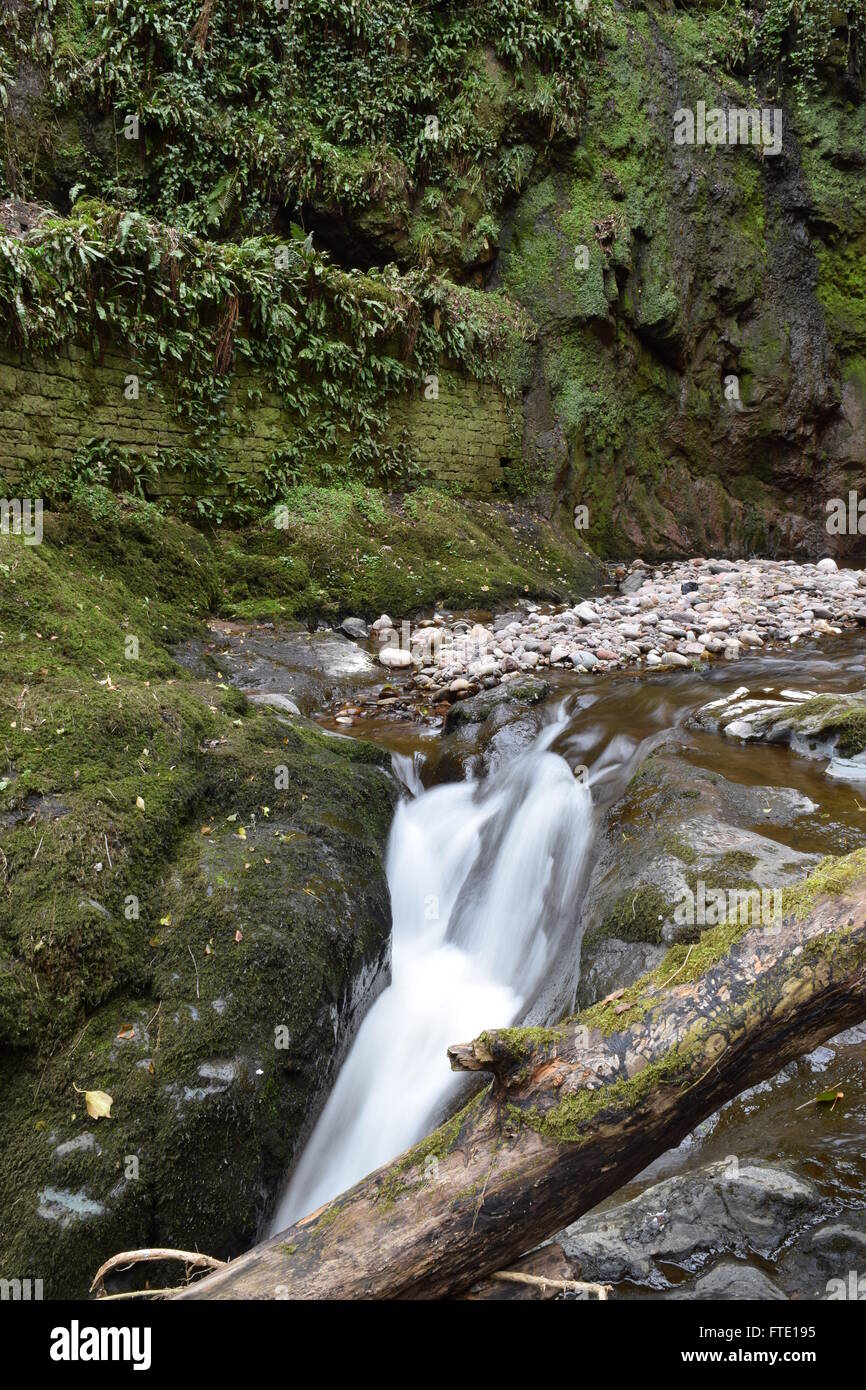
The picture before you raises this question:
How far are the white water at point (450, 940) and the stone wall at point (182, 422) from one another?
4.85m

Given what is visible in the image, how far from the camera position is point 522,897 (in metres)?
4.77

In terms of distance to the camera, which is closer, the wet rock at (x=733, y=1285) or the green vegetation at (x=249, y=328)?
the wet rock at (x=733, y=1285)

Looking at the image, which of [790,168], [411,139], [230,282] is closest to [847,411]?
[790,168]

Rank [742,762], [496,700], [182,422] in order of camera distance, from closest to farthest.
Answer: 1. [742,762]
2. [496,700]
3. [182,422]

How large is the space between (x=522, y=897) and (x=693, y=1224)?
2.42 metres

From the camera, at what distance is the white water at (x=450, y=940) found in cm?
353

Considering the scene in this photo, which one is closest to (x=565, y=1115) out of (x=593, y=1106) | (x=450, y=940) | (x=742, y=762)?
(x=593, y=1106)

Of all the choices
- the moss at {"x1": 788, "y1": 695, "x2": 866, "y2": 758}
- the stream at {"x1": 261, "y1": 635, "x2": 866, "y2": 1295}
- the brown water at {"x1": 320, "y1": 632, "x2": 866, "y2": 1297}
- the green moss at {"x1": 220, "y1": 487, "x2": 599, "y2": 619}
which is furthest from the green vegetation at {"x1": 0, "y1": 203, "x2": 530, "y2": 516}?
the moss at {"x1": 788, "y1": 695, "x2": 866, "y2": 758}

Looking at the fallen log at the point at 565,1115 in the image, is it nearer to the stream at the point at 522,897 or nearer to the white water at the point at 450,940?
the stream at the point at 522,897

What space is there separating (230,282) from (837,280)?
1221cm

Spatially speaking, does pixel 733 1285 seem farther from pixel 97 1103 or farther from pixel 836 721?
pixel 836 721

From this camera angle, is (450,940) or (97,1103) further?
(450,940)

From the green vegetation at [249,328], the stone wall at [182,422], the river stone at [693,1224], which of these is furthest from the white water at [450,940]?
the green vegetation at [249,328]

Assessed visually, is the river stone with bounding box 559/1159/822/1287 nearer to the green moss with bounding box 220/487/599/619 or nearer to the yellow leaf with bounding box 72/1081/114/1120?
the yellow leaf with bounding box 72/1081/114/1120
